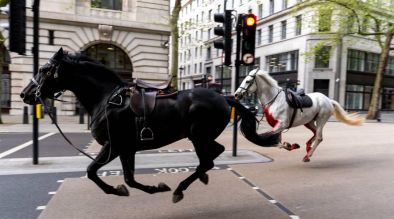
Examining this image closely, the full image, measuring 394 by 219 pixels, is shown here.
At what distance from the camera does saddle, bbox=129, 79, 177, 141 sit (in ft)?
13.9

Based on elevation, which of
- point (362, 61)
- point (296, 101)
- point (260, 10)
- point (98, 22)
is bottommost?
point (296, 101)

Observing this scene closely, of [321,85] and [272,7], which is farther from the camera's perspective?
[272,7]

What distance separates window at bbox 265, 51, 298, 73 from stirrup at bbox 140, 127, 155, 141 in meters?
36.0

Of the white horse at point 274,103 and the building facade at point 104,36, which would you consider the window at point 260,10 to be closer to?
the building facade at point 104,36

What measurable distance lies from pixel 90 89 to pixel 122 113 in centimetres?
58

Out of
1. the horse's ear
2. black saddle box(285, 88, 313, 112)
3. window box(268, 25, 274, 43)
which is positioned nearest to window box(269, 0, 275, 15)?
window box(268, 25, 274, 43)

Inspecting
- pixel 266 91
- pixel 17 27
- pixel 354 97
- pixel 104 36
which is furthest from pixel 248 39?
pixel 354 97

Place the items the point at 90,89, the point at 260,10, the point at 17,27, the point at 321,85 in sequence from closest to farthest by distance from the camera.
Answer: the point at 90,89 < the point at 17,27 < the point at 321,85 < the point at 260,10

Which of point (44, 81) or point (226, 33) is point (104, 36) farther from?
point (44, 81)

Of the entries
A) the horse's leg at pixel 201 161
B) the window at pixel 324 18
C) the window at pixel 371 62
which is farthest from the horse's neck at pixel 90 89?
the window at pixel 371 62

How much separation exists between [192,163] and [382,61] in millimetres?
22316

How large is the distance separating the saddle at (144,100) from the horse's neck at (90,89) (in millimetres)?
365

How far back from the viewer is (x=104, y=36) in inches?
903

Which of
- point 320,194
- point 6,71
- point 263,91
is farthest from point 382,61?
point 6,71
